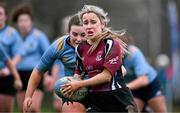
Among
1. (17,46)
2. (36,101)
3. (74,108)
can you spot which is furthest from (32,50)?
(74,108)

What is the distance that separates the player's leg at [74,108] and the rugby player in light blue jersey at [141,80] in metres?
2.83

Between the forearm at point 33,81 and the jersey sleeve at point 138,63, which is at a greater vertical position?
the forearm at point 33,81

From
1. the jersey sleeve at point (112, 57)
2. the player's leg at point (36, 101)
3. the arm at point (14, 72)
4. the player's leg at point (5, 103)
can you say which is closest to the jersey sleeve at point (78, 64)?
the jersey sleeve at point (112, 57)

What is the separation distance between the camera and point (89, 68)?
8.16m

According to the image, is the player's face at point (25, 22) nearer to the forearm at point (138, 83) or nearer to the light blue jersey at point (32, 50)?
the light blue jersey at point (32, 50)

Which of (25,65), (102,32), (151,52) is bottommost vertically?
(151,52)

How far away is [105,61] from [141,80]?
3.63 meters

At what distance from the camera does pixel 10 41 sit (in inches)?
488

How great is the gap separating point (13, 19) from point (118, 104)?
5168 mm

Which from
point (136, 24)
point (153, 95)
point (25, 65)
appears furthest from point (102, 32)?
point (136, 24)

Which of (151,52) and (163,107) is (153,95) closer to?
(163,107)

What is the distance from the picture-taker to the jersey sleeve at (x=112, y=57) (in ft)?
26.2

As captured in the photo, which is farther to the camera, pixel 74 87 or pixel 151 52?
pixel 151 52

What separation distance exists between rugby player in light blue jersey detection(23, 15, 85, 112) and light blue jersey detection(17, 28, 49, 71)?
388 cm
